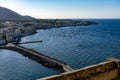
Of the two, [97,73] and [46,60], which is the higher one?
[97,73]

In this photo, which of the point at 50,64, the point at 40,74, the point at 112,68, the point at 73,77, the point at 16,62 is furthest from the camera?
the point at 16,62

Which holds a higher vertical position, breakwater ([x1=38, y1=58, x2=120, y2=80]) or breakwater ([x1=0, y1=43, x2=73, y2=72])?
breakwater ([x1=38, y1=58, x2=120, y2=80])

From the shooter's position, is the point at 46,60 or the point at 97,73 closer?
the point at 97,73

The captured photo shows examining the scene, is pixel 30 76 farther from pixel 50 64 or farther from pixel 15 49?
pixel 15 49

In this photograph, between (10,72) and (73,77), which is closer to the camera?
(73,77)

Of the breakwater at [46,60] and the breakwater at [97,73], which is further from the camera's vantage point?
the breakwater at [46,60]

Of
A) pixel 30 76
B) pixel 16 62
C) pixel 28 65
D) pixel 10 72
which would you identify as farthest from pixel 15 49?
pixel 30 76

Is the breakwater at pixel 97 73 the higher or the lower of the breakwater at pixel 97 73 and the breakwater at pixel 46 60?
the higher

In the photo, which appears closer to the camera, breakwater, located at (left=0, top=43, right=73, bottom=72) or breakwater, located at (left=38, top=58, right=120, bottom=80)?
breakwater, located at (left=38, top=58, right=120, bottom=80)
